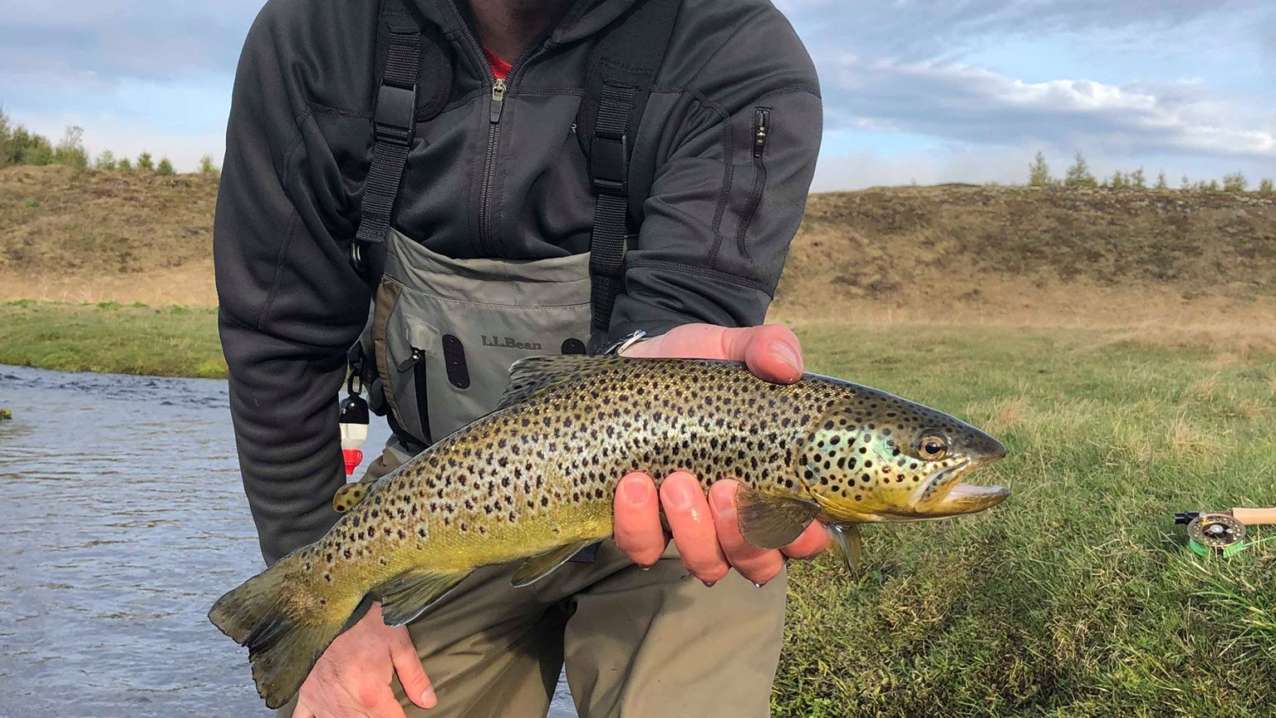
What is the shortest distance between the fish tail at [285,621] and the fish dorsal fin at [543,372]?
24.2 inches

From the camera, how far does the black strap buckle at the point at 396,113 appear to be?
3.08 m

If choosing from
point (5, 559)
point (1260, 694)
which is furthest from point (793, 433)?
point (5, 559)

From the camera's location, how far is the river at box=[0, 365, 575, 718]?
540 cm

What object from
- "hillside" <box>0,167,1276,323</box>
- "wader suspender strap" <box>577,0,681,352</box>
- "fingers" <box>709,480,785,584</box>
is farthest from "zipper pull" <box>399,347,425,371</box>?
"hillside" <box>0,167,1276,323</box>

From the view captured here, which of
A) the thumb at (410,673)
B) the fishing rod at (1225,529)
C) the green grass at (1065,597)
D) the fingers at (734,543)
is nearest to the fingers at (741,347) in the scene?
the fingers at (734,543)

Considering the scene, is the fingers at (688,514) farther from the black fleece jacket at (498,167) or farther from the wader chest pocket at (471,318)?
the wader chest pocket at (471,318)

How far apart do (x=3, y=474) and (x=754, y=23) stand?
8882 mm

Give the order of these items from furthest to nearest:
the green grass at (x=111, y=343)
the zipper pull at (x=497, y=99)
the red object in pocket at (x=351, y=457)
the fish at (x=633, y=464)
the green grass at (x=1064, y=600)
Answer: the green grass at (x=111, y=343) → the green grass at (x=1064, y=600) → the red object in pocket at (x=351, y=457) → the zipper pull at (x=497, y=99) → the fish at (x=633, y=464)

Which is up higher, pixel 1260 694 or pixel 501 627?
pixel 501 627

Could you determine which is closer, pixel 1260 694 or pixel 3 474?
pixel 1260 694

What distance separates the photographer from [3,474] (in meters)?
9.80

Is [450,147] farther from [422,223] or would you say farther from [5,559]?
[5,559]

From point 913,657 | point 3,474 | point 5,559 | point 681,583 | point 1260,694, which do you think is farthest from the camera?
point 3,474

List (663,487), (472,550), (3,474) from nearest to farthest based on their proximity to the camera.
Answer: (663,487), (472,550), (3,474)
